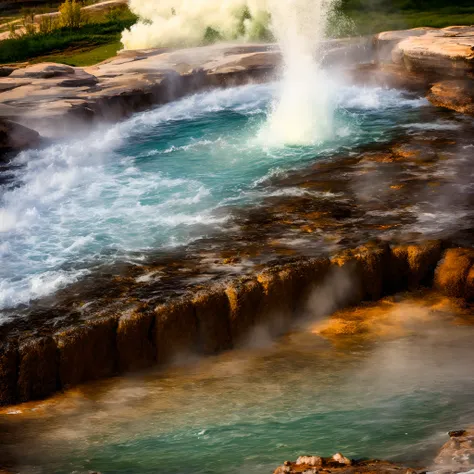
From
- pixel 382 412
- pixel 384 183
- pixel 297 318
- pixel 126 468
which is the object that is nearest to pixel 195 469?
pixel 126 468

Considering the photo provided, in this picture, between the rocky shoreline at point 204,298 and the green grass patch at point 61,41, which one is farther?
the green grass patch at point 61,41

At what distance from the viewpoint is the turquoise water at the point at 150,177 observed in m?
9.65

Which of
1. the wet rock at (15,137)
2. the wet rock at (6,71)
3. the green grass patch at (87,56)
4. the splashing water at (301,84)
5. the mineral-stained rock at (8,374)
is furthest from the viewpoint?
the green grass patch at (87,56)

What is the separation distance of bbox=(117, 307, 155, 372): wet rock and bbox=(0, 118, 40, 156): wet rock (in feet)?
25.4

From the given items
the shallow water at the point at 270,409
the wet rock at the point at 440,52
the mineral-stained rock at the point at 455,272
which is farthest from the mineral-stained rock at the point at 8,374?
the wet rock at the point at 440,52

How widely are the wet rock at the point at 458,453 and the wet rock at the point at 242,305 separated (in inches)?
115

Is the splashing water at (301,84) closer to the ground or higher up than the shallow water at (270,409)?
higher up

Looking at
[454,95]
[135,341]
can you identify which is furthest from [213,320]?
[454,95]

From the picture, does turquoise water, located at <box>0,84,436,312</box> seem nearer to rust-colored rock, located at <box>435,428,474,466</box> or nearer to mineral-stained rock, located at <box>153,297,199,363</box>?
mineral-stained rock, located at <box>153,297,199,363</box>

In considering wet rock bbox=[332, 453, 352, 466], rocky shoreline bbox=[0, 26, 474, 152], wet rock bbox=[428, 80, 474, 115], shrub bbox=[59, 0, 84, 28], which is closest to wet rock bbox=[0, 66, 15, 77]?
rocky shoreline bbox=[0, 26, 474, 152]

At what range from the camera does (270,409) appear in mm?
6656

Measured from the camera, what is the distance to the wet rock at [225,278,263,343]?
7.95m

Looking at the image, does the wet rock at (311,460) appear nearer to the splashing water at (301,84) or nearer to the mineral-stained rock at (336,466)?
the mineral-stained rock at (336,466)

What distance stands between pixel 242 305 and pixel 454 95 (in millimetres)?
8548
